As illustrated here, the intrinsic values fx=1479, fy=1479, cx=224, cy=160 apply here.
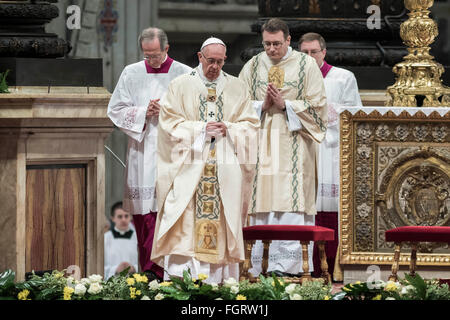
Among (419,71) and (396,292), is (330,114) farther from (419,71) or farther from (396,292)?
(396,292)

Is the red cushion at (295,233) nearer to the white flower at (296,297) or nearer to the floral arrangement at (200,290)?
the floral arrangement at (200,290)

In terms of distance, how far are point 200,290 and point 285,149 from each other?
110 inches

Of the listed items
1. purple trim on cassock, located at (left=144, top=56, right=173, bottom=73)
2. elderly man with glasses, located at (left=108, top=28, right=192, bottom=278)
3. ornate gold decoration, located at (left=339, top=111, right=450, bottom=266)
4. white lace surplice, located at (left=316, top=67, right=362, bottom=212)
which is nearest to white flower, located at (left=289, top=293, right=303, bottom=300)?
ornate gold decoration, located at (left=339, top=111, right=450, bottom=266)

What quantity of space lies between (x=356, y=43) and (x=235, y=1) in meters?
6.61

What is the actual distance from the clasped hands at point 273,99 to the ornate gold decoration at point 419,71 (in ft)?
2.36

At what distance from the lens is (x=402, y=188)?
9.62 metres

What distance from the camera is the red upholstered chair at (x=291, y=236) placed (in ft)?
30.1

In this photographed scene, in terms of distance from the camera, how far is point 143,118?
33.1ft

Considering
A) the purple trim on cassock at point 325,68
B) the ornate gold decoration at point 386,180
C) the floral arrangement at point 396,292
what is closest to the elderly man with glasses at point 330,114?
the purple trim on cassock at point 325,68

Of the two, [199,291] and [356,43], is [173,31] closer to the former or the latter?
[356,43]

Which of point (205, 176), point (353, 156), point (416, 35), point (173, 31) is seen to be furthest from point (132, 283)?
point (173, 31)

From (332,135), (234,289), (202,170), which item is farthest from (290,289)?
(332,135)

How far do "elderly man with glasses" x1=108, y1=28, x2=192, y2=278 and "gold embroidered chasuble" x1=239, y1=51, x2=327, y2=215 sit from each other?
2.12ft

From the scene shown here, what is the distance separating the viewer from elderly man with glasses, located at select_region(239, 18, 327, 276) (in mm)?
10023
